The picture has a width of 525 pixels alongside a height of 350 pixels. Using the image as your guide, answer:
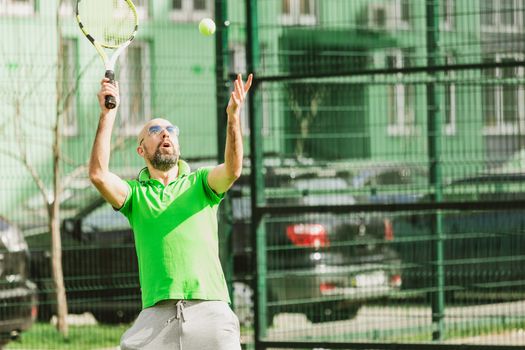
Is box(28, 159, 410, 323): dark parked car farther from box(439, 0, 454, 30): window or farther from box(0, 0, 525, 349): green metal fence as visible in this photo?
box(439, 0, 454, 30): window

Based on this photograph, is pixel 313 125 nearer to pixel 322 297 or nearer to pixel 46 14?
pixel 322 297

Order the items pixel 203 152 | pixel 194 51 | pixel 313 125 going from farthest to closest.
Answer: pixel 194 51
pixel 203 152
pixel 313 125

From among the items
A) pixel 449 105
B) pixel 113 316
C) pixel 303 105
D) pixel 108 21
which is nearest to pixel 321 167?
pixel 303 105

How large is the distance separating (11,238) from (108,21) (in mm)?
3724

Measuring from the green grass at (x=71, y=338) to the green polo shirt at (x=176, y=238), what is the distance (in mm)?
4017

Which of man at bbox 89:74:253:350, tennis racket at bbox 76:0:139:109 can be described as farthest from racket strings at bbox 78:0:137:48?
man at bbox 89:74:253:350

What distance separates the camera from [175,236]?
6.58m

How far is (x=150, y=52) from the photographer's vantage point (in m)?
10.6

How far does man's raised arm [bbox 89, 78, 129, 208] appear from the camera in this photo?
6.18 metres

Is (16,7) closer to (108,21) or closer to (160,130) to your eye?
(108,21)

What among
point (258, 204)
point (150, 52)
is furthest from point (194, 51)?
point (258, 204)

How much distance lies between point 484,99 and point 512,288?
4.87 feet

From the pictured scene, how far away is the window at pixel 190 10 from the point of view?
12836mm

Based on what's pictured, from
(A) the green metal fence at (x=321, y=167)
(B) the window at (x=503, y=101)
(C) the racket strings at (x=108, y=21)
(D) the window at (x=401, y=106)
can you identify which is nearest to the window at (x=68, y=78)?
(A) the green metal fence at (x=321, y=167)
